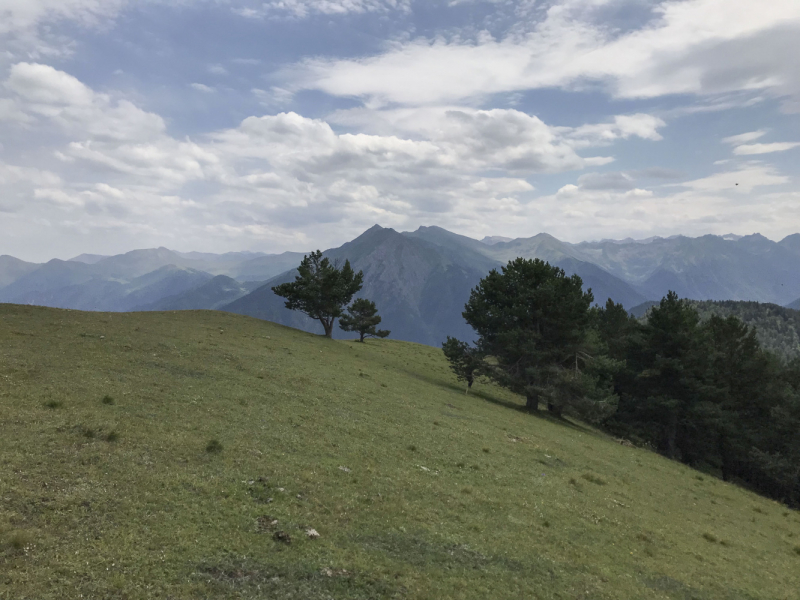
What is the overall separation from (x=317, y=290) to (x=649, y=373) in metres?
46.1

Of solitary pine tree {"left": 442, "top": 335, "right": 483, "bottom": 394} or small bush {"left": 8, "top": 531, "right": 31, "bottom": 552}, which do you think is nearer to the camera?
small bush {"left": 8, "top": 531, "right": 31, "bottom": 552}

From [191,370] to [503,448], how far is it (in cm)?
2153

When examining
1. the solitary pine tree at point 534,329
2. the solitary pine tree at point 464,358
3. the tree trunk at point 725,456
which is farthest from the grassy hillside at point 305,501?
the tree trunk at point 725,456

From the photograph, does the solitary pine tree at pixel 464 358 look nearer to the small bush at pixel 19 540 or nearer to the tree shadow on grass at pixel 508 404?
the tree shadow on grass at pixel 508 404

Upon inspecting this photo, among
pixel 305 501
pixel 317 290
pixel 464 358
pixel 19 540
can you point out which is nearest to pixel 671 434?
pixel 464 358

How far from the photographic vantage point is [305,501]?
48.3 ft

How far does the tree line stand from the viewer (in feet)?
150

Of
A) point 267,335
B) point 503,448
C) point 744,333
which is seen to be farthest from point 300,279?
point 744,333

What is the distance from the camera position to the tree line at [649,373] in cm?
4578

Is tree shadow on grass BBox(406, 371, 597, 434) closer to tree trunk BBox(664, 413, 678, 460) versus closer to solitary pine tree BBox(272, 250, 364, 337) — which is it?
tree trunk BBox(664, 413, 678, 460)

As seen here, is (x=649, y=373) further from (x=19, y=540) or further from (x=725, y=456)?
(x=19, y=540)

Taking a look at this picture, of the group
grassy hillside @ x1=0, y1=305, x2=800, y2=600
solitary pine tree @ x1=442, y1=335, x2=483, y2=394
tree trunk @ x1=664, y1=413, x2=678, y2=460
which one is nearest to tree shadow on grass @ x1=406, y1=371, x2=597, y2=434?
solitary pine tree @ x1=442, y1=335, x2=483, y2=394

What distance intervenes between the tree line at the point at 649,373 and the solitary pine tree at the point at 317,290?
22.9 metres

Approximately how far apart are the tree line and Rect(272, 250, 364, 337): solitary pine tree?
75.1 ft
